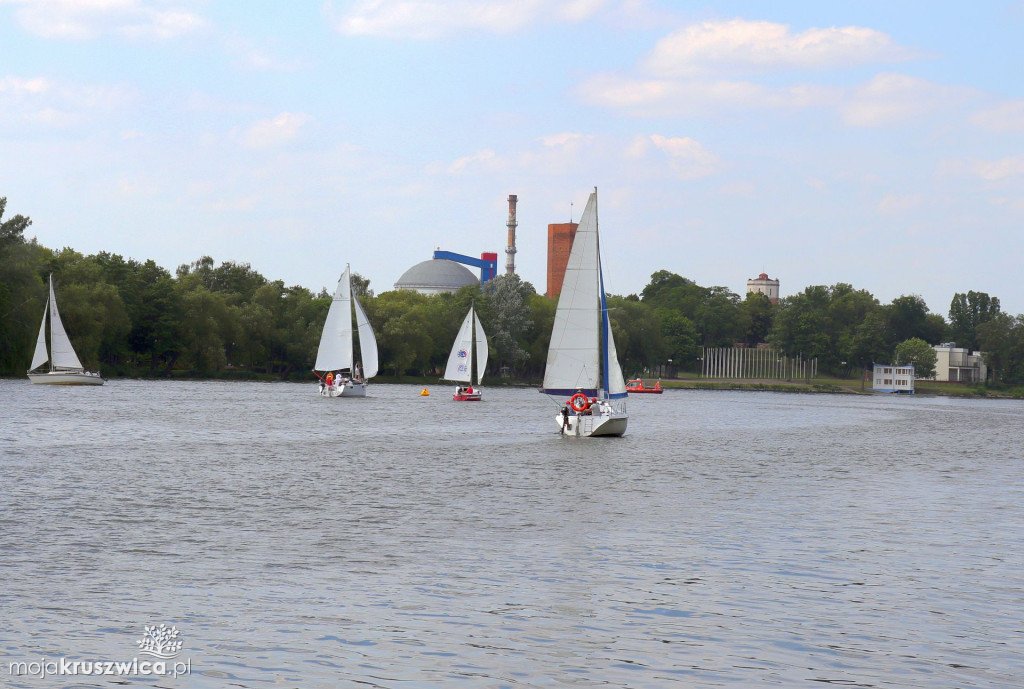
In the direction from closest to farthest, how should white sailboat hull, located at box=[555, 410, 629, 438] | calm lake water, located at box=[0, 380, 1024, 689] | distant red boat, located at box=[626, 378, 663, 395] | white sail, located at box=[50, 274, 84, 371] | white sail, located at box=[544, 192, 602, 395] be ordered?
calm lake water, located at box=[0, 380, 1024, 689], white sail, located at box=[544, 192, 602, 395], white sailboat hull, located at box=[555, 410, 629, 438], white sail, located at box=[50, 274, 84, 371], distant red boat, located at box=[626, 378, 663, 395]

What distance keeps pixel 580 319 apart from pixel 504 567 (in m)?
32.0

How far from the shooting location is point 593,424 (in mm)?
56438

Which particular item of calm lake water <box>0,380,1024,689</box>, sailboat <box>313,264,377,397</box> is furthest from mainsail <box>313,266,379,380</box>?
calm lake water <box>0,380,1024,689</box>

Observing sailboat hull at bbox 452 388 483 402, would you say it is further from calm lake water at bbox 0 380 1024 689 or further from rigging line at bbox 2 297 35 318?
calm lake water at bbox 0 380 1024 689

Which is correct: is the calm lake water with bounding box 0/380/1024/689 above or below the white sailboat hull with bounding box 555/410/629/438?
below

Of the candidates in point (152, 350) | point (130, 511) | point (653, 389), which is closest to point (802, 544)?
point (130, 511)

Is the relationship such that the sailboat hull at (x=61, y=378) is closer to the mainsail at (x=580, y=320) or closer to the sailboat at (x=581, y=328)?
the sailboat at (x=581, y=328)

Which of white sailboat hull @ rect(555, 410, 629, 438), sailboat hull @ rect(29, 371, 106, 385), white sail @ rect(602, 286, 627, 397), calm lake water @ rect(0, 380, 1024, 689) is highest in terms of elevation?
white sail @ rect(602, 286, 627, 397)

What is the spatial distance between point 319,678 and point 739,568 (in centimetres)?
1043

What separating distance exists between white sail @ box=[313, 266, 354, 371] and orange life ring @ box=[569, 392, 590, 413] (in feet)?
148

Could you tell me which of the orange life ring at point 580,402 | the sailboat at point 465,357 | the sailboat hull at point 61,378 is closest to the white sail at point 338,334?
the sailboat at point 465,357

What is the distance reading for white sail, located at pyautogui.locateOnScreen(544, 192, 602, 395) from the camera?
5241cm

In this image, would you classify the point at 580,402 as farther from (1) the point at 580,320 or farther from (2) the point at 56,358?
(2) the point at 56,358

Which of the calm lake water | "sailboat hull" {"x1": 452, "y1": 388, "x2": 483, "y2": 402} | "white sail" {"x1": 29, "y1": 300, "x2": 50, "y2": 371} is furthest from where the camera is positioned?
"sailboat hull" {"x1": 452, "y1": 388, "x2": 483, "y2": 402}
